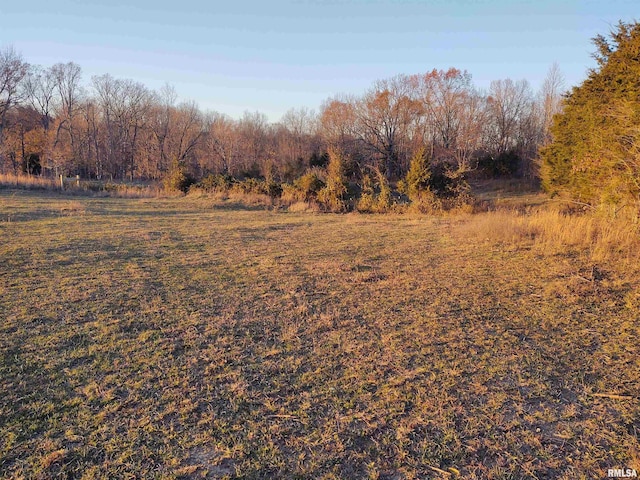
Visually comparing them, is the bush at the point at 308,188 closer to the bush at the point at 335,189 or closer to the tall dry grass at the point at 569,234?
the bush at the point at 335,189

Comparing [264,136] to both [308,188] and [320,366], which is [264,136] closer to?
[308,188]

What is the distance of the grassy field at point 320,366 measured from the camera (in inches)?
83.8

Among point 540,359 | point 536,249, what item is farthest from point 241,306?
point 536,249

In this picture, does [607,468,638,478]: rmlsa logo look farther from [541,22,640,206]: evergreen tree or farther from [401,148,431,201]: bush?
[401,148,431,201]: bush

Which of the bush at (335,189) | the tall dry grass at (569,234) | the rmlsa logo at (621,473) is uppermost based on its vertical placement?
the bush at (335,189)

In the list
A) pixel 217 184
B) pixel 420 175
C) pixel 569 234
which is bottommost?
pixel 569 234

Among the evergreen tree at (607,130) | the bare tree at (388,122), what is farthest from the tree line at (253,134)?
the evergreen tree at (607,130)

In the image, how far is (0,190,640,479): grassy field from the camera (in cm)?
213

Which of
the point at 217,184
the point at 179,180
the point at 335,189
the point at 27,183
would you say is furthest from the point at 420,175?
the point at 27,183

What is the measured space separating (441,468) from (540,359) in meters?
1.74

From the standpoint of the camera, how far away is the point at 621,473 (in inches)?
79.0

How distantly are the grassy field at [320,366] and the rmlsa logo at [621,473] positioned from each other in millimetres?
51

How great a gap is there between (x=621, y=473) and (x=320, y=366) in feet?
6.46

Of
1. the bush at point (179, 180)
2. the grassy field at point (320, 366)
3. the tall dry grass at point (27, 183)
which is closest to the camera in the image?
the grassy field at point (320, 366)
